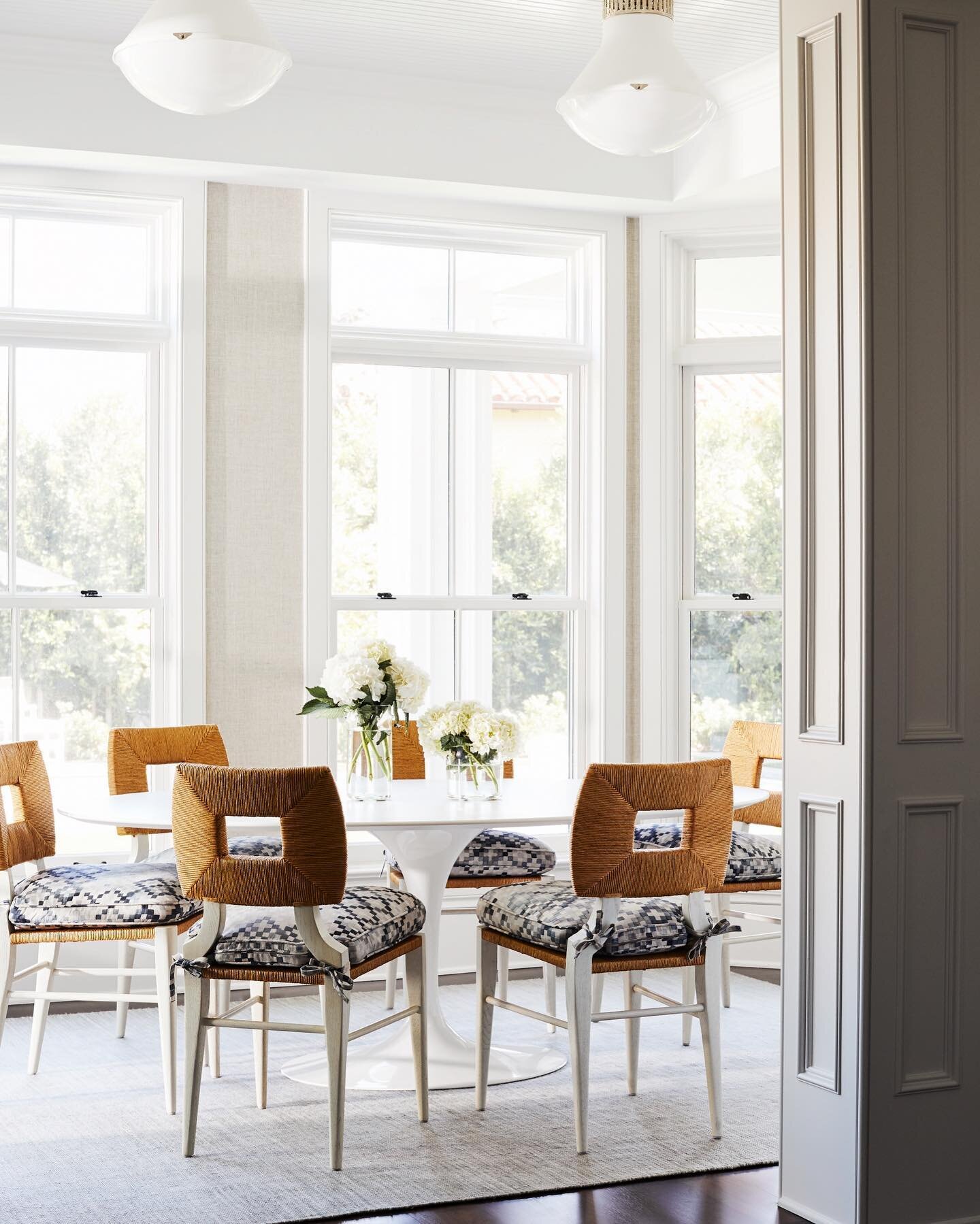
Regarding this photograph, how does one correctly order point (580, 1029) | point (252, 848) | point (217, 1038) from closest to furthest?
point (580, 1029), point (217, 1038), point (252, 848)

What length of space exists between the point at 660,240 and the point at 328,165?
140 cm

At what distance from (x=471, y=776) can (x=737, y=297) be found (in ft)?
8.91

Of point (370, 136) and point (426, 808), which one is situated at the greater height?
point (370, 136)

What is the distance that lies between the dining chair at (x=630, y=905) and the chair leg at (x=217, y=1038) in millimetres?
939

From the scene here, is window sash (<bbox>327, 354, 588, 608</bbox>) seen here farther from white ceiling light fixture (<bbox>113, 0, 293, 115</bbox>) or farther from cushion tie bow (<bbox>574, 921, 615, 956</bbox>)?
cushion tie bow (<bbox>574, 921, 615, 956</bbox>)

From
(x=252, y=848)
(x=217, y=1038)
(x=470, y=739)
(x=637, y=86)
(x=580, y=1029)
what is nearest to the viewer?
(x=580, y=1029)

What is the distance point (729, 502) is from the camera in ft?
19.3

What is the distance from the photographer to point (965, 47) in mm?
3092

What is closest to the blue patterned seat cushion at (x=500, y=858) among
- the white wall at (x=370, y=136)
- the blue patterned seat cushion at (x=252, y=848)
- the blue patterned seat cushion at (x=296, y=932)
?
the blue patterned seat cushion at (x=252, y=848)

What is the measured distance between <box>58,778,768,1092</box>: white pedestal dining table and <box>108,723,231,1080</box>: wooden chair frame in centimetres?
23

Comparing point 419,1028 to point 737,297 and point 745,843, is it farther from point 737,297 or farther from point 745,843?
point 737,297

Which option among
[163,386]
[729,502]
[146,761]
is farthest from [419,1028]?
[729,502]

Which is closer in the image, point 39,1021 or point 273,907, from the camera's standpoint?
point 273,907

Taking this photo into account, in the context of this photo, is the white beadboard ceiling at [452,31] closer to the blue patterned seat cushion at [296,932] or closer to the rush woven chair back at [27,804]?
the rush woven chair back at [27,804]
